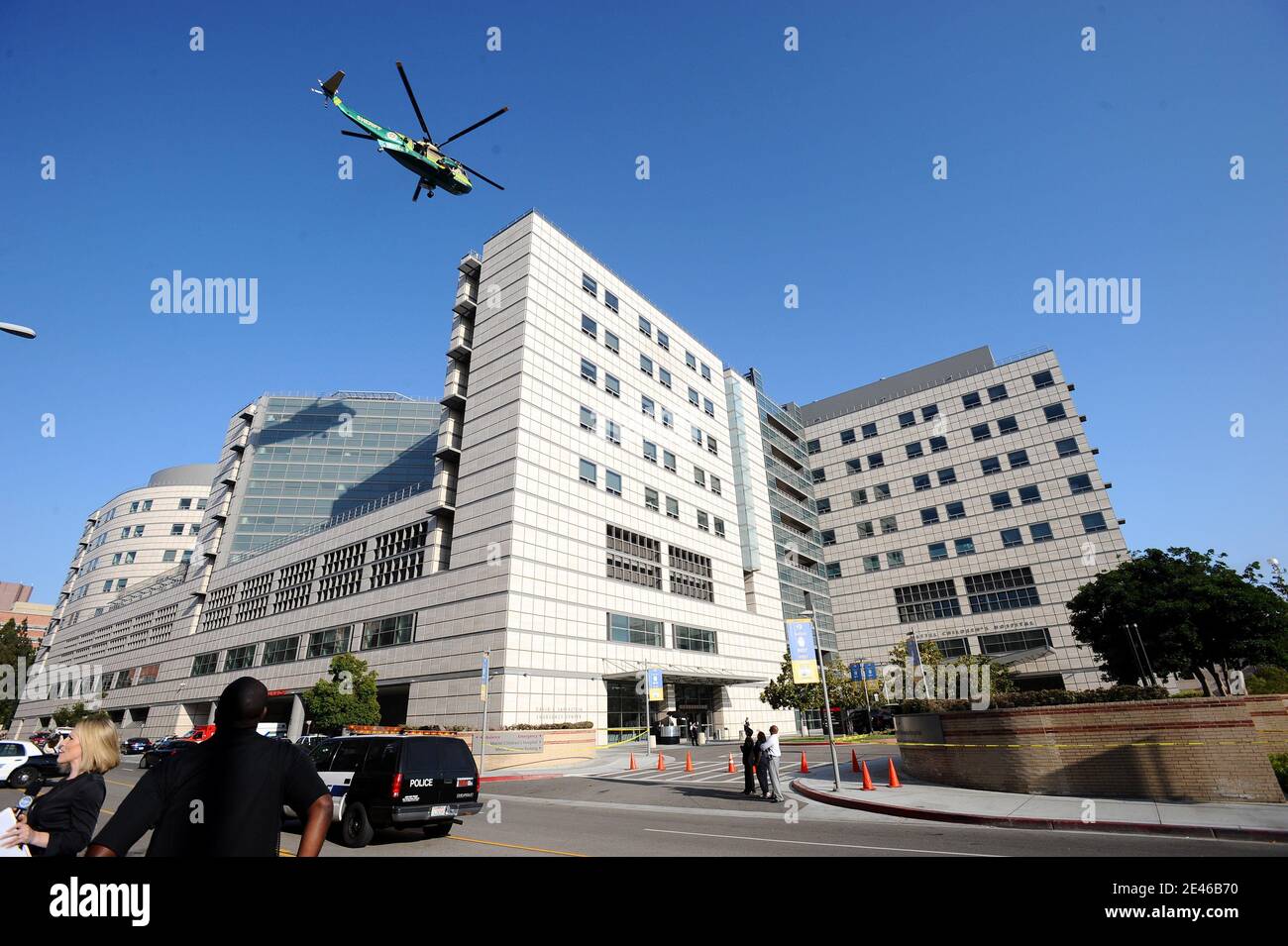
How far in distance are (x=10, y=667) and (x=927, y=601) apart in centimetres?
10721

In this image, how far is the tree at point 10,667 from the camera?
230 feet

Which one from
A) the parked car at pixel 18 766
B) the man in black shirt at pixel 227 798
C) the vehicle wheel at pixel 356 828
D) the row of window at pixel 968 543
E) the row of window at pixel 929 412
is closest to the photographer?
the man in black shirt at pixel 227 798

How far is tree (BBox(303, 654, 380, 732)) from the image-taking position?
32.8 meters

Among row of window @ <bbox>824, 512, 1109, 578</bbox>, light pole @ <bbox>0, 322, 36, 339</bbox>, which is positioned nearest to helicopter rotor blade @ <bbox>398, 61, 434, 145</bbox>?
light pole @ <bbox>0, 322, 36, 339</bbox>

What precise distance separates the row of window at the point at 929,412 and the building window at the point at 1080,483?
274 inches

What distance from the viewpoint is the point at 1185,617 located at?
34.5 m

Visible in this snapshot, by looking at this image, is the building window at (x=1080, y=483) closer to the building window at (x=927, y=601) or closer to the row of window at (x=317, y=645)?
the building window at (x=927, y=601)

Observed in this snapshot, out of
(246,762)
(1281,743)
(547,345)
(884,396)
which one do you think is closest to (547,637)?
Result: (547,345)

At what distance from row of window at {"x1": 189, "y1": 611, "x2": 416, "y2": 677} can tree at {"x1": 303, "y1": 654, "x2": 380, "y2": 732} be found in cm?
412

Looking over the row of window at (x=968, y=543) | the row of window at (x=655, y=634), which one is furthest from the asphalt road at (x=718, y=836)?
the row of window at (x=968, y=543)

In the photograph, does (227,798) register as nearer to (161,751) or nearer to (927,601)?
(161,751)

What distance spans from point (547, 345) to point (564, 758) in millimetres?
27326

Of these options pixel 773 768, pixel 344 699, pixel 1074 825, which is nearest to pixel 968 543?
pixel 773 768

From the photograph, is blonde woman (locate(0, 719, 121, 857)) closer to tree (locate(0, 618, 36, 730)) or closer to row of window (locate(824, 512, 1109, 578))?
row of window (locate(824, 512, 1109, 578))
